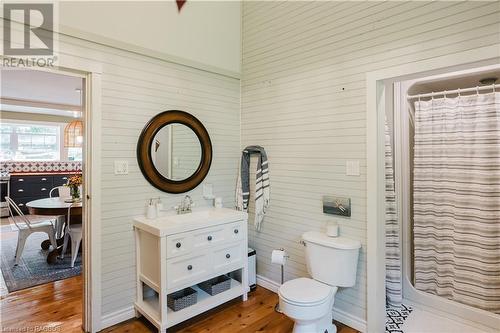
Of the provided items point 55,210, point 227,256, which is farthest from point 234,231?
point 55,210

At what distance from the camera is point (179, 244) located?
2.28 m

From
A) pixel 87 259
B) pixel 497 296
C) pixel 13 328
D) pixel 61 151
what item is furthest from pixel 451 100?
pixel 61 151

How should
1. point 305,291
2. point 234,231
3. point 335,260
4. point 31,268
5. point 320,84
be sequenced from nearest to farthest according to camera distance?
point 305,291 → point 335,260 → point 320,84 → point 234,231 → point 31,268

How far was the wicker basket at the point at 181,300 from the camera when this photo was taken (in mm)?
2355

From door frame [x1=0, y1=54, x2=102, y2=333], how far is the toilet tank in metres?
1.75

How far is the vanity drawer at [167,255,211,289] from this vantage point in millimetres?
2242

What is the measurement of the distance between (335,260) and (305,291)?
13.4 inches

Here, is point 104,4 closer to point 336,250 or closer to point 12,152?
point 336,250

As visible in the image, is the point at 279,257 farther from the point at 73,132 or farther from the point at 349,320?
the point at 73,132

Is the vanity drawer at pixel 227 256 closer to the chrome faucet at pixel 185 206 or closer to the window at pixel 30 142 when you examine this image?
the chrome faucet at pixel 185 206

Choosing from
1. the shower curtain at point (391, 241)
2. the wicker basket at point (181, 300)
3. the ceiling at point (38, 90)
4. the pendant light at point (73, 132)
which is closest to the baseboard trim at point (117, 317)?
the wicker basket at point (181, 300)

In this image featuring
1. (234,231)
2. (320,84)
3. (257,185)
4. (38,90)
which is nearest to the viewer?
(320,84)

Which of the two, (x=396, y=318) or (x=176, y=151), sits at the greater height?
(x=176, y=151)

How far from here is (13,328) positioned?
233 cm
